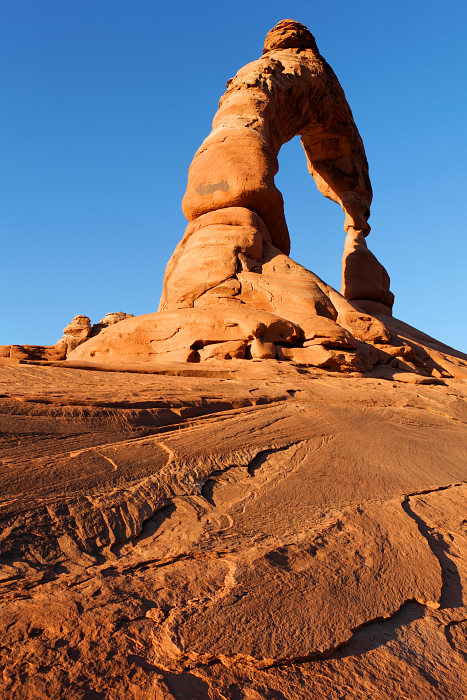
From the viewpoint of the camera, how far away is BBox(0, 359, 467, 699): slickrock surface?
1.43m

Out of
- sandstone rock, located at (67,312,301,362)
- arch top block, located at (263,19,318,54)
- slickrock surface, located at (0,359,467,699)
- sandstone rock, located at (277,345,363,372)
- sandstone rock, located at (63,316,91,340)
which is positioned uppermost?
arch top block, located at (263,19,318,54)

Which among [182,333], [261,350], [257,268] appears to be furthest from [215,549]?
[257,268]

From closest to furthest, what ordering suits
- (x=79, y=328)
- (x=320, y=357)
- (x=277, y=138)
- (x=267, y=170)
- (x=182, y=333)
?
(x=320, y=357)
(x=182, y=333)
(x=267, y=170)
(x=79, y=328)
(x=277, y=138)

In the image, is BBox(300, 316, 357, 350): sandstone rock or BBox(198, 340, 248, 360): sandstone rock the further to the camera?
BBox(300, 316, 357, 350): sandstone rock

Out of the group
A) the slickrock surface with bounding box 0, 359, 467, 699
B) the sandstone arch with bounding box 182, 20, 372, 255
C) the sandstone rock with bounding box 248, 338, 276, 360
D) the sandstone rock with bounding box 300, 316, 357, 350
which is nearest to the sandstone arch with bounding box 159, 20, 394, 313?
the sandstone arch with bounding box 182, 20, 372, 255

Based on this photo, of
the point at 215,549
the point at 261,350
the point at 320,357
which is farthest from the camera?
the point at 320,357

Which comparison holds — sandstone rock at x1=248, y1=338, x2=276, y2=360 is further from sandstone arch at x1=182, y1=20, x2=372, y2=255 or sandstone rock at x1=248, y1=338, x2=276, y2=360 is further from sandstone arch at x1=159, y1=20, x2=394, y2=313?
sandstone arch at x1=182, y1=20, x2=372, y2=255

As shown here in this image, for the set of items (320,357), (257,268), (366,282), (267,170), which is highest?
(267,170)

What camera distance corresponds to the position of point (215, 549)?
6.44 ft

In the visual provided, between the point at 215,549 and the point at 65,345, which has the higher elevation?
the point at 65,345

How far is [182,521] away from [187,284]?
5172mm

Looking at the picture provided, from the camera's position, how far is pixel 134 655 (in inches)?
55.6

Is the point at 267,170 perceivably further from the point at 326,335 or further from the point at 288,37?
the point at 288,37

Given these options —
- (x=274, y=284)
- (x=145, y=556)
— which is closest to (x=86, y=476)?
(x=145, y=556)
